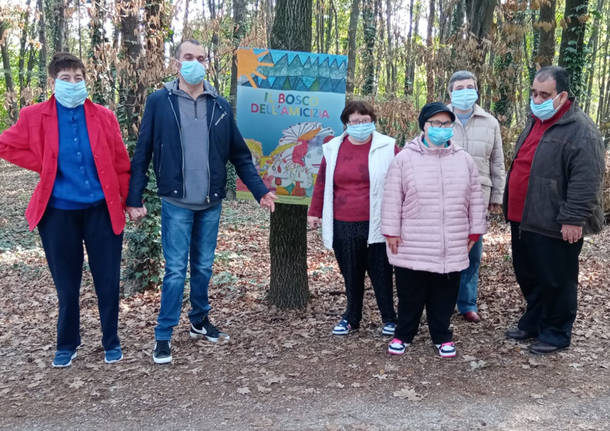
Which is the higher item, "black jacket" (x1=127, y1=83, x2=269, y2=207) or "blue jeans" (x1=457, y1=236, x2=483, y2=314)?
"black jacket" (x1=127, y1=83, x2=269, y2=207)

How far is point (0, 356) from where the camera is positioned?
16.0ft

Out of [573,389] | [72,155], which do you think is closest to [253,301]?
[72,155]

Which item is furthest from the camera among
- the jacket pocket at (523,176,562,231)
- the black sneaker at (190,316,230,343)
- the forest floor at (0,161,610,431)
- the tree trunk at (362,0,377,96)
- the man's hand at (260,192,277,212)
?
the tree trunk at (362,0,377,96)

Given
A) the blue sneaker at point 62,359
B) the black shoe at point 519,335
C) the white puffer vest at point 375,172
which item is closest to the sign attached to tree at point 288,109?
the white puffer vest at point 375,172

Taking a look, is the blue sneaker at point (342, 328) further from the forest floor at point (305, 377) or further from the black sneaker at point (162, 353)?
the black sneaker at point (162, 353)

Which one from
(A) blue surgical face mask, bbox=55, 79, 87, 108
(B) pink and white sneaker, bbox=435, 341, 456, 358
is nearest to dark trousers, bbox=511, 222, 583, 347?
(B) pink and white sneaker, bbox=435, 341, 456, 358

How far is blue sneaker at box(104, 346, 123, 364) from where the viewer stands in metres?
4.43

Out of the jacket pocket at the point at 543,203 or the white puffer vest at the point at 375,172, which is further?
the white puffer vest at the point at 375,172

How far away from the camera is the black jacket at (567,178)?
159 inches

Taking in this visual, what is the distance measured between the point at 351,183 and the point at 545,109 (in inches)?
65.1

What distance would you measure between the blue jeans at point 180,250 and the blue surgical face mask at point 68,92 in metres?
1.03

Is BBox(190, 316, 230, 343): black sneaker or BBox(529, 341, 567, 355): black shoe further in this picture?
BBox(190, 316, 230, 343): black sneaker

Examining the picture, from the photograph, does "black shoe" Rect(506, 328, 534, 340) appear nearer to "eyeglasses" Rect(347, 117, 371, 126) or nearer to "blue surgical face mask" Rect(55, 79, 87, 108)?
"eyeglasses" Rect(347, 117, 371, 126)

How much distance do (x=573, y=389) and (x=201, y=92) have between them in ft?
12.0
